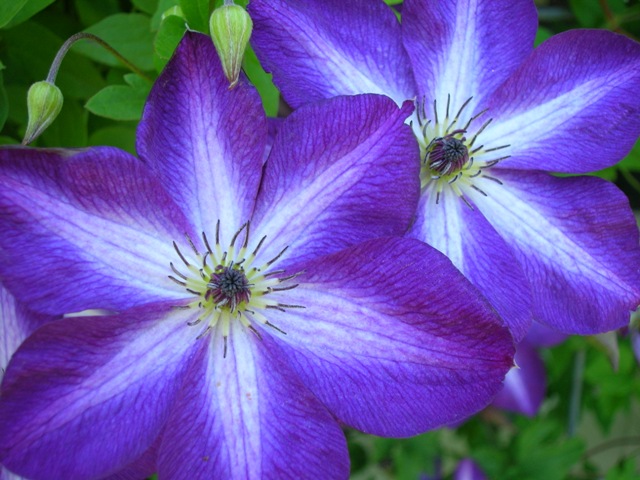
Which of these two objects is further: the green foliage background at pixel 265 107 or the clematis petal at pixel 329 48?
the green foliage background at pixel 265 107

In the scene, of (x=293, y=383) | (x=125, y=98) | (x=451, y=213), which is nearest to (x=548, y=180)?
(x=451, y=213)

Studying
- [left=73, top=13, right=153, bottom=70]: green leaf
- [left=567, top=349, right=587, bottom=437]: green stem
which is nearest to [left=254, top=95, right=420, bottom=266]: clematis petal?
[left=73, top=13, right=153, bottom=70]: green leaf

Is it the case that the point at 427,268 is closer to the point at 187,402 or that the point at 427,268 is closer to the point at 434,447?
the point at 187,402

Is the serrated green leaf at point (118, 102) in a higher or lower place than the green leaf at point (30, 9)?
lower

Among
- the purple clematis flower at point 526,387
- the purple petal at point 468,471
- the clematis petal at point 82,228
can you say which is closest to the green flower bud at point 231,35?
the clematis petal at point 82,228

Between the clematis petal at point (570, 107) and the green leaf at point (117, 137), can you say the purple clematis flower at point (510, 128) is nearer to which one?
the clematis petal at point (570, 107)

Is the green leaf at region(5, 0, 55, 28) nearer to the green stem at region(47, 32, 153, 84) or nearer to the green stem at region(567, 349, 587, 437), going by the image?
the green stem at region(47, 32, 153, 84)
